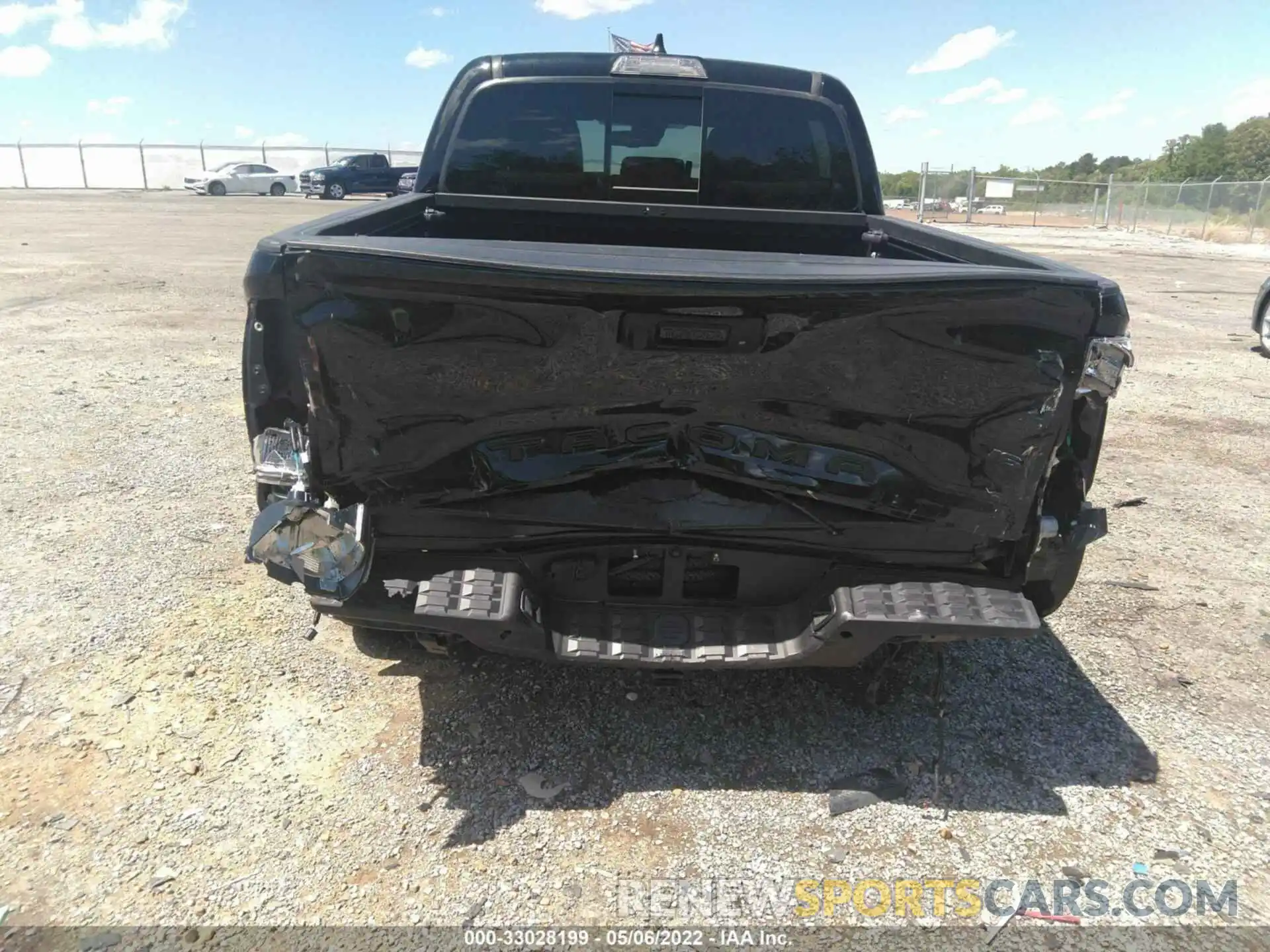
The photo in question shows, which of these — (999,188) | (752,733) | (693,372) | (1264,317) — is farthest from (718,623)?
(999,188)

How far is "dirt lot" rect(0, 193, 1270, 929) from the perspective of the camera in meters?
2.40

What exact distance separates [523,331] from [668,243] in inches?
93.1

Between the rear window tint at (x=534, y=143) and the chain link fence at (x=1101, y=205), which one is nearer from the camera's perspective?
the rear window tint at (x=534, y=143)

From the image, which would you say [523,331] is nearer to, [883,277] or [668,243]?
[883,277]

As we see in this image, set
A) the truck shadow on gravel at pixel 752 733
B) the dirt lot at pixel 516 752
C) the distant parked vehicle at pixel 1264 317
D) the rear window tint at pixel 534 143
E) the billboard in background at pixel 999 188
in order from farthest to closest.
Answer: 1. the billboard in background at pixel 999 188
2. the distant parked vehicle at pixel 1264 317
3. the rear window tint at pixel 534 143
4. the truck shadow on gravel at pixel 752 733
5. the dirt lot at pixel 516 752

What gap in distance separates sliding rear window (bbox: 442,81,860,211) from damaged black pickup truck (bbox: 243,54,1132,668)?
1638 millimetres

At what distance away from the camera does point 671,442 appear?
2.48 metres

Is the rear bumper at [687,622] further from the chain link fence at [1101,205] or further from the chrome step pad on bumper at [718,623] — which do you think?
the chain link fence at [1101,205]

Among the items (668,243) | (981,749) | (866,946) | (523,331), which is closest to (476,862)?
(866,946)

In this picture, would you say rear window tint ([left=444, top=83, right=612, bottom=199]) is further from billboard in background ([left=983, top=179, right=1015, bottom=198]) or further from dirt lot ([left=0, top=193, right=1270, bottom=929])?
billboard in background ([left=983, top=179, right=1015, bottom=198])

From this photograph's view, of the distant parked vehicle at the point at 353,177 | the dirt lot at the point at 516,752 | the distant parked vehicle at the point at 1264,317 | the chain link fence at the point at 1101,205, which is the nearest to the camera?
the dirt lot at the point at 516,752

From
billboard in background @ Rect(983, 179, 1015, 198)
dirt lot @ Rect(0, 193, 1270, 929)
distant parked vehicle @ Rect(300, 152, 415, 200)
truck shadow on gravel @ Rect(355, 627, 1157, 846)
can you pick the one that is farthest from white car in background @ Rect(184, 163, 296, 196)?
truck shadow on gravel @ Rect(355, 627, 1157, 846)

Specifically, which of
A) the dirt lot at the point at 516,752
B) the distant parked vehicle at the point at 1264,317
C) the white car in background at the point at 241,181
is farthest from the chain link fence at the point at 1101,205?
the dirt lot at the point at 516,752

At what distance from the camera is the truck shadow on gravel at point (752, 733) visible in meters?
2.80
